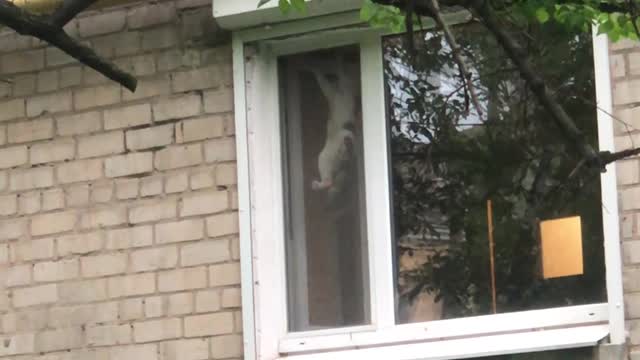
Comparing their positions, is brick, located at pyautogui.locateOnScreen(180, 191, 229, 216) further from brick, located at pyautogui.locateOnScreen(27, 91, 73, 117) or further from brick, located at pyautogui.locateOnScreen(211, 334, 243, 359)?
brick, located at pyautogui.locateOnScreen(27, 91, 73, 117)

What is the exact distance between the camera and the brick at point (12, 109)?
5996mm

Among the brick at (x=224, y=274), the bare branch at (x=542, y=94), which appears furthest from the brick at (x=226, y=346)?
the bare branch at (x=542, y=94)

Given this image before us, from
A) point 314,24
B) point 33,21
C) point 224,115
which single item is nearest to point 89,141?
point 224,115

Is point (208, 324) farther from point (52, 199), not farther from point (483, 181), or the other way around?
point (483, 181)

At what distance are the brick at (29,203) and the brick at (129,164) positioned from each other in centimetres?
39

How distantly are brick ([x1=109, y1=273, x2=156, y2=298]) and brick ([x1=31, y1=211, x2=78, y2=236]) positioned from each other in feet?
1.18

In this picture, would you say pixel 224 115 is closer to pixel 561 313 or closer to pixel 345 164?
pixel 345 164

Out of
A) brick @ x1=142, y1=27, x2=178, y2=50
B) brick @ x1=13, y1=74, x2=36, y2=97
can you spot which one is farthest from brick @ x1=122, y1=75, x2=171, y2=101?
brick @ x1=13, y1=74, x2=36, y2=97

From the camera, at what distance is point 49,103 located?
595 cm

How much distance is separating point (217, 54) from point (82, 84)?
72 cm

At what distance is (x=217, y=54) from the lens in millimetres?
5719

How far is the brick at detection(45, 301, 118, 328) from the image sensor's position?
18.6 ft

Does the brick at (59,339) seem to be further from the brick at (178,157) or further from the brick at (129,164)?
the brick at (178,157)

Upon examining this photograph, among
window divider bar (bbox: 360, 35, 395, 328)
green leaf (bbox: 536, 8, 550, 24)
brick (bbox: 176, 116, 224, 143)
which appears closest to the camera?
green leaf (bbox: 536, 8, 550, 24)
